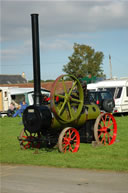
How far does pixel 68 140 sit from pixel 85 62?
48275mm

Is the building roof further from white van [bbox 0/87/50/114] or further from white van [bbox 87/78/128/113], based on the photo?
white van [bbox 87/78/128/113]

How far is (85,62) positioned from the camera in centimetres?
5781

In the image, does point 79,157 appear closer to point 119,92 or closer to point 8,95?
point 119,92

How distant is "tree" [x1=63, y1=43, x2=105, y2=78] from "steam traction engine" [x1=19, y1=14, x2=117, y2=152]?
4414cm

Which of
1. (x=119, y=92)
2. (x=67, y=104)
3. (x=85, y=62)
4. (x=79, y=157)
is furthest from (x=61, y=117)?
(x=85, y=62)

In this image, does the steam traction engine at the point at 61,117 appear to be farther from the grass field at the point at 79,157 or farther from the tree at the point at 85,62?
the tree at the point at 85,62

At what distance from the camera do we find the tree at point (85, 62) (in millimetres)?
56062

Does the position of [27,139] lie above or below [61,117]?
below

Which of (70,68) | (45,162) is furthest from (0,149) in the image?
(70,68)

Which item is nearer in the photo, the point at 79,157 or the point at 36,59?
the point at 79,157

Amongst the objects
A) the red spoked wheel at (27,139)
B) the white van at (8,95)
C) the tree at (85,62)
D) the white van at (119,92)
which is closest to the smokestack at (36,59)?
the red spoked wheel at (27,139)

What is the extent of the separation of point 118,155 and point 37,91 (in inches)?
115

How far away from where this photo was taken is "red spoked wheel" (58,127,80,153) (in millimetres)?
9875

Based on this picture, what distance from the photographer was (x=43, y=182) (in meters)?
6.96
